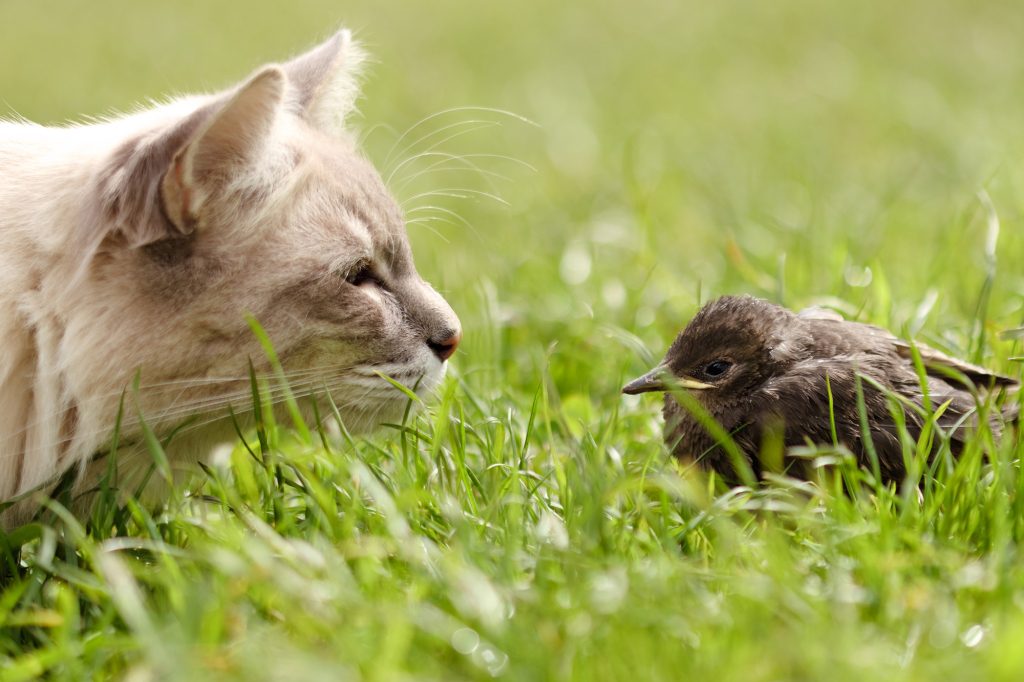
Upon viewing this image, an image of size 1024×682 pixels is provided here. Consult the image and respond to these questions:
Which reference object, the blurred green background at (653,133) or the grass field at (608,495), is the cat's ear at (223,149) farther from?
the blurred green background at (653,133)

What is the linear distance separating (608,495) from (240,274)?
2.94 ft

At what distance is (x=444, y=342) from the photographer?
2.68 metres

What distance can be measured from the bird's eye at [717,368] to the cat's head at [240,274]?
2.05 ft

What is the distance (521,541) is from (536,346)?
1557mm

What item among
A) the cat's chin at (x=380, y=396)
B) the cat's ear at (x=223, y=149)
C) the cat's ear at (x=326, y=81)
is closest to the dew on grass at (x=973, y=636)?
the cat's chin at (x=380, y=396)

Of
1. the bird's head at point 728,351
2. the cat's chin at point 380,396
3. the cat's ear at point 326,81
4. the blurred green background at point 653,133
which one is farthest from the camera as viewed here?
the blurred green background at point 653,133

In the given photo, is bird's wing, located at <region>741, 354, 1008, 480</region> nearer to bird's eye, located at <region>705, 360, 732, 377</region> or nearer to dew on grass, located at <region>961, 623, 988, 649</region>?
bird's eye, located at <region>705, 360, 732, 377</region>

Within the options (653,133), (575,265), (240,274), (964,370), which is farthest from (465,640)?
(653,133)

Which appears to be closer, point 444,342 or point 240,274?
point 240,274

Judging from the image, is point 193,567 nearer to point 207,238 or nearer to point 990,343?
point 207,238

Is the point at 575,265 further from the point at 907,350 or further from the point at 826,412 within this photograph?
the point at 826,412

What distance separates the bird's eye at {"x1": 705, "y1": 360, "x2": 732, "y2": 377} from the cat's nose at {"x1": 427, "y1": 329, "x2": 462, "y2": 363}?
0.62 meters

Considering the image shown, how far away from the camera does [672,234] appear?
207 inches

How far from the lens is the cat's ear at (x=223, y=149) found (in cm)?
223
